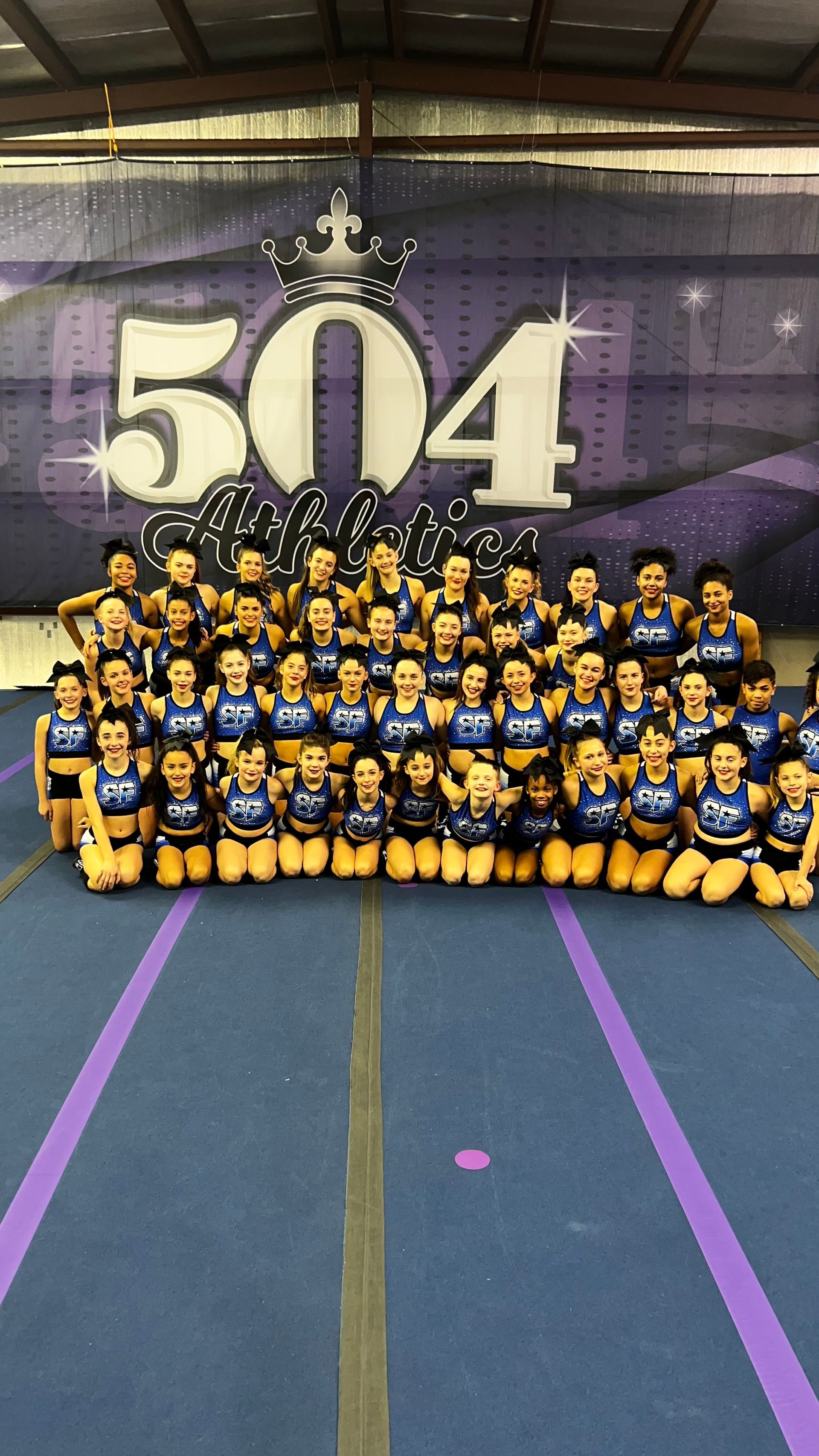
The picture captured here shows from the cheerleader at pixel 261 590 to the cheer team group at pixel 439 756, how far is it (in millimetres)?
240

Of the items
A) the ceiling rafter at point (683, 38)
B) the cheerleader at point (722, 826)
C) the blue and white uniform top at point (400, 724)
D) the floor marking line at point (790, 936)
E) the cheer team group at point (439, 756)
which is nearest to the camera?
the floor marking line at point (790, 936)

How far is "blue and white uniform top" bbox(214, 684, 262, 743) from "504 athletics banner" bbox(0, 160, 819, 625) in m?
3.35

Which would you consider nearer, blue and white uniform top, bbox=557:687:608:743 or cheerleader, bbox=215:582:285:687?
blue and white uniform top, bbox=557:687:608:743

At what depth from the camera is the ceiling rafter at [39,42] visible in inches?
269

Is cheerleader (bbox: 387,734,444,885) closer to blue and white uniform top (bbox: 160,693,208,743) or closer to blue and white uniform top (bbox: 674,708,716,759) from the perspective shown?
blue and white uniform top (bbox: 160,693,208,743)

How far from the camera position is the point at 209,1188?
2637mm

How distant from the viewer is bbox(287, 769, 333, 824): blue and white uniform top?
467 cm

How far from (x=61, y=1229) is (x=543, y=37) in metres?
8.53

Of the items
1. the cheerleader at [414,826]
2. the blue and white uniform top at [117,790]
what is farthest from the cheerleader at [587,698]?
the blue and white uniform top at [117,790]

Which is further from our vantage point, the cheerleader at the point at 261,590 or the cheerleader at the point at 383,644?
the cheerleader at the point at 261,590

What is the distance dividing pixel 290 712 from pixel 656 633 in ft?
7.73

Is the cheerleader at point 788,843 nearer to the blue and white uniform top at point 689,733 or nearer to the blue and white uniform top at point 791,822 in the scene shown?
the blue and white uniform top at point 791,822

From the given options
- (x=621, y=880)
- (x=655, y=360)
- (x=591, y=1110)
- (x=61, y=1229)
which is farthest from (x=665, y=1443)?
(x=655, y=360)

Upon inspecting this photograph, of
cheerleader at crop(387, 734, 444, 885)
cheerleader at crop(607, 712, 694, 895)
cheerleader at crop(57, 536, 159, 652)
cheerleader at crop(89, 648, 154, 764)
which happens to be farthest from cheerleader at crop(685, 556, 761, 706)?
cheerleader at crop(57, 536, 159, 652)
